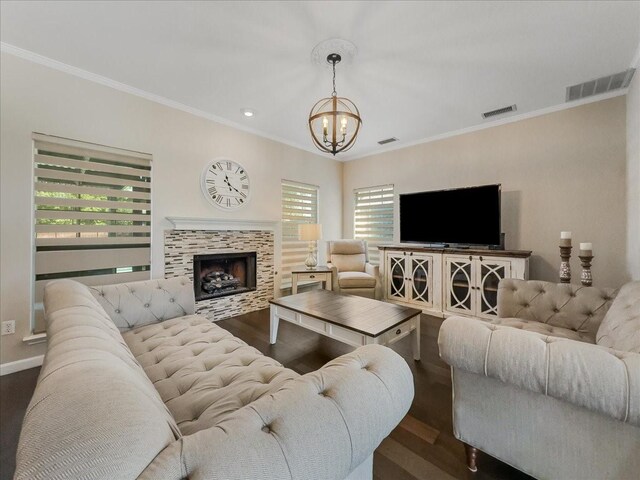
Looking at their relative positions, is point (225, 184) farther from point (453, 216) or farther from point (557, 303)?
point (557, 303)

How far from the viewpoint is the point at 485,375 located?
1083mm

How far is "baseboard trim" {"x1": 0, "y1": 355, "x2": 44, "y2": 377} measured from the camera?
2092 millimetres

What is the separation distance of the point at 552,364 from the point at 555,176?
3098mm

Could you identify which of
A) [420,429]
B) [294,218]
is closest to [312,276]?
[294,218]

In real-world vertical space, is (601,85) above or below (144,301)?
above

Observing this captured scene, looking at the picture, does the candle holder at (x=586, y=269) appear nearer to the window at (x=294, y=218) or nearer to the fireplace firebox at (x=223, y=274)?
the window at (x=294, y=218)

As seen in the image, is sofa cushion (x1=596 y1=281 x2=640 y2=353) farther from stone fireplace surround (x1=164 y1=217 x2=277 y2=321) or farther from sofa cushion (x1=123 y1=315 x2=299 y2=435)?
stone fireplace surround (x1=164 y1=217 x2=277 y2=321)

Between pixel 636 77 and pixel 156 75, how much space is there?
14.2 ft

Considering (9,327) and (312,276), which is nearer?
(9,327)

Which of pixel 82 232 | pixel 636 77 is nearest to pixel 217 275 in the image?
pixel 82 232

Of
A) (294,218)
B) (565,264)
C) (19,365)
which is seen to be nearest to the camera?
(19,365)

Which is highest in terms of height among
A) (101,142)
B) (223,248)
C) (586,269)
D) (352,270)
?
(101,142)

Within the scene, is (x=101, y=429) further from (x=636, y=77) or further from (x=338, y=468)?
(x=636, y=77)

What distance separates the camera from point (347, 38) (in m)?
1.98
